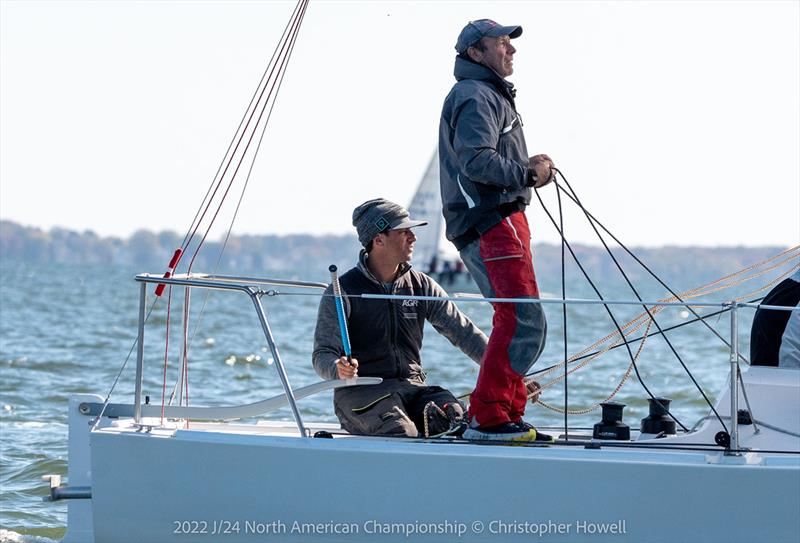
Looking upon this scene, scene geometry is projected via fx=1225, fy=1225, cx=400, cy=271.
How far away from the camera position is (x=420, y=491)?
12.2 feet

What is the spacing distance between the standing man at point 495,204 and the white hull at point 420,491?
0.21 m

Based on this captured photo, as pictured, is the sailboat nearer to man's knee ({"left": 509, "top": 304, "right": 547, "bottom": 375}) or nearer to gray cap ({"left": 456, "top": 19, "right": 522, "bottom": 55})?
man's knee ({"left": 509, "top": 304, "right": 547, "bottom": 375})

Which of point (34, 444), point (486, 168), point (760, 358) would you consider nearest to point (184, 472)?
point (486, 168)

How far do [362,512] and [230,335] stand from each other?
15.4 metres

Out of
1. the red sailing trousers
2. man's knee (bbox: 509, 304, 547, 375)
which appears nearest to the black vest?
the red sailing trousers

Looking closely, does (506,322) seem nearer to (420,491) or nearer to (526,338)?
(526,338)

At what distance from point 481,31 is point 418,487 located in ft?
4.79

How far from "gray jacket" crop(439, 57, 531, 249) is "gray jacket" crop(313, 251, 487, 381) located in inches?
16.3

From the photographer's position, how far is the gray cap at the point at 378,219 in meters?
4.23

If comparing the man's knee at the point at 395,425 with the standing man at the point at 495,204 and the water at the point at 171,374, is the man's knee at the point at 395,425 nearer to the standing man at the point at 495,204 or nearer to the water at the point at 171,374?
the standing man at the point at 495,204

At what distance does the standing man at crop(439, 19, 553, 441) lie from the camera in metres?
3.81

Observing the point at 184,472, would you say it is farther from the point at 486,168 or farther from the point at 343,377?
the point at 486,168

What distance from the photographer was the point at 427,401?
4281 millimetres

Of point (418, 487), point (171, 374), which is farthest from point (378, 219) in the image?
point (171, 374)
